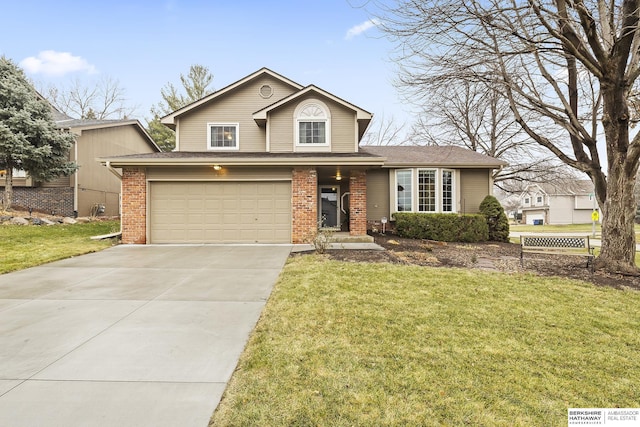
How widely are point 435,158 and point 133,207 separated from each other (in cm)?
1289

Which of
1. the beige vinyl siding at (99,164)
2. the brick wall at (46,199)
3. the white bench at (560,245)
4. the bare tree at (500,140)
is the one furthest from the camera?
the bare tree at (500,140)

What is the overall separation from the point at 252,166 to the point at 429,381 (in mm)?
9276

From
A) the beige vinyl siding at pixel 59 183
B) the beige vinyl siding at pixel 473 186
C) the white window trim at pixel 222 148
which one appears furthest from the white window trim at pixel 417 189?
the beige vinyl siding at pixel 59 183

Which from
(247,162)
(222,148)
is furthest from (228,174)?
(222,148)

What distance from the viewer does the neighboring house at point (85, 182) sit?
15.9m

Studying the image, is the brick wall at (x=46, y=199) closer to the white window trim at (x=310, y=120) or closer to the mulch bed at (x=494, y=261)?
the white window trim at (x=310, y=120)

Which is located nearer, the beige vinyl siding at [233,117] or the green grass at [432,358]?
the green grass at [432,358]

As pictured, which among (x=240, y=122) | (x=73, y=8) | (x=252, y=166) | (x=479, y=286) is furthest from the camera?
(x=73, y=8)

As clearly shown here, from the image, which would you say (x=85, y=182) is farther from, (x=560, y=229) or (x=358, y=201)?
(x=560, y=229)

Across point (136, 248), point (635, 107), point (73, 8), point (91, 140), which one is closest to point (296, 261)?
point (136, 248)

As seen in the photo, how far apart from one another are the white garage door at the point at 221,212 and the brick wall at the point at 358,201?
238 centimetres

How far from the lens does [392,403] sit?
223cm

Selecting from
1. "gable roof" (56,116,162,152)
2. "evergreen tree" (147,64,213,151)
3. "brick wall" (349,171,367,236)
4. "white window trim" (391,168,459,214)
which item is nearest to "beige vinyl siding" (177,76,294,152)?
"brick wall" (349,171,367,236)

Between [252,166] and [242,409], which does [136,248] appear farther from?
[242,409]
